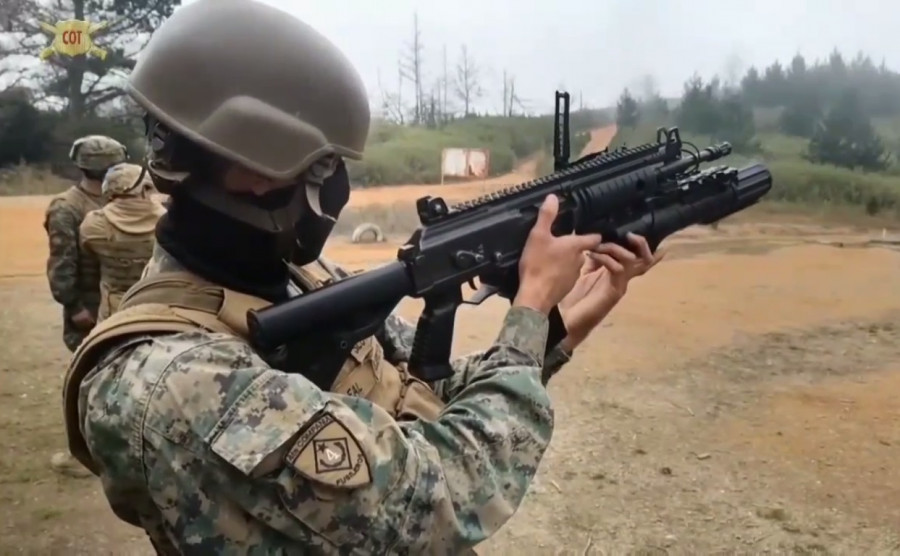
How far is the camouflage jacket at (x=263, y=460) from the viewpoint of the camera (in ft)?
2.86

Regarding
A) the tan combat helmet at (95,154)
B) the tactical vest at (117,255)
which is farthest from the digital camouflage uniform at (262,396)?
the tan combat helmet at (95,154)

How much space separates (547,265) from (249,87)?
45cm

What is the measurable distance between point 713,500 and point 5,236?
615 cm

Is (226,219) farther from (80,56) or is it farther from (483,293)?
(80,56)

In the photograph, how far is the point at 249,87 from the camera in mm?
1058

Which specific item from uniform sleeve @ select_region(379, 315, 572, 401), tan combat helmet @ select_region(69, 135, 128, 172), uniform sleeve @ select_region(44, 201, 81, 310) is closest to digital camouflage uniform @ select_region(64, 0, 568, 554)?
uniform sleeve @ select_region(379, 315, 572, 401)

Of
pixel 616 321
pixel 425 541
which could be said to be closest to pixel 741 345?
pixel 616 321

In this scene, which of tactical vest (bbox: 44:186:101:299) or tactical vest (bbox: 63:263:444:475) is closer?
tactical vest (bbox: 63:263:444:475)

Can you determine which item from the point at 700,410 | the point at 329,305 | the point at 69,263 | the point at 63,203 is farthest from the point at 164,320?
the point at 700,410

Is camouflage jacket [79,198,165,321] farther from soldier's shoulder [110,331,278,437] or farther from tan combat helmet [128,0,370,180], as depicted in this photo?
soldier's shoulder [110,331,278,437]

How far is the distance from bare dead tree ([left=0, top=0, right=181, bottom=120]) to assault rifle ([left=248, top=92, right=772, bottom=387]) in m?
5.98

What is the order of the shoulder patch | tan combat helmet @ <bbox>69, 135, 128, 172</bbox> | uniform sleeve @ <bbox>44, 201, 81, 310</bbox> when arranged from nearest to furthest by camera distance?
the shoulder patch
uniform sleeve @ <bbox>44, 201, 81, 310</bbox>
tan combat helmet @ <bbox>69, 135, 128, 172</bbox>

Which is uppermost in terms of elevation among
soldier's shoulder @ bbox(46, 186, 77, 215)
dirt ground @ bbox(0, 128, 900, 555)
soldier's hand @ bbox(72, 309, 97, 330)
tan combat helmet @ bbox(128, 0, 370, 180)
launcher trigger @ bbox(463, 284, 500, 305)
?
tan combat helmet @ bbox(128, 0, 370, 180)

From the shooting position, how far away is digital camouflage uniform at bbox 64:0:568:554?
88cm
